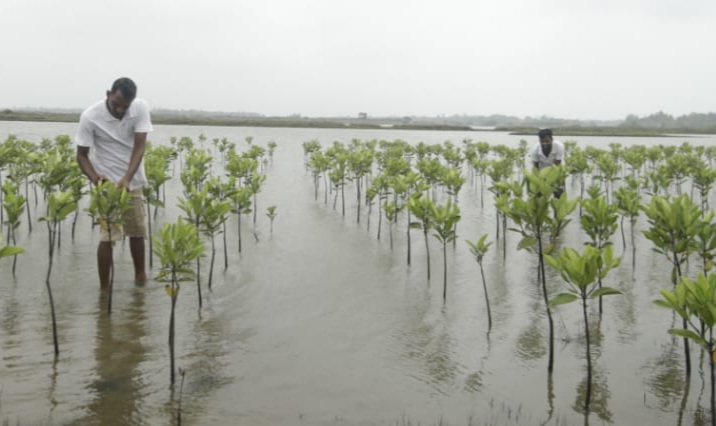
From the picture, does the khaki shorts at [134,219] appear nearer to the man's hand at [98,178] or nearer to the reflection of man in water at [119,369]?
the man's hand at [98,178]

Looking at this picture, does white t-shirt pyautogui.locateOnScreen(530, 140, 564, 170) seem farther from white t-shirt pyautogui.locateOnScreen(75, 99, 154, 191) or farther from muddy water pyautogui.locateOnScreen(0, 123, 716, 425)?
white t-shirt pyautogui.locateOnScreen(75, 99, 154, 191)

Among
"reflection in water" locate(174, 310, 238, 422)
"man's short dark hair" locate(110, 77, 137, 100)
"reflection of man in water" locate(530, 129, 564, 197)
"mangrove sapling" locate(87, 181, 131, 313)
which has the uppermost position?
"man's short dark hair" locate(110, 77, 137, 100)

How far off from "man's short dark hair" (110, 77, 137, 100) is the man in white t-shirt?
0.01 m

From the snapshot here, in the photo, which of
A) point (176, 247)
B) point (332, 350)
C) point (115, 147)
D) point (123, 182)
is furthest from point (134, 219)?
point (332, 350)

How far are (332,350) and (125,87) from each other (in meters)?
3.49

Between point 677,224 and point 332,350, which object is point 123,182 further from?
point 677,224

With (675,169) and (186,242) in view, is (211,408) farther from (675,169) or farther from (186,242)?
(675,169)

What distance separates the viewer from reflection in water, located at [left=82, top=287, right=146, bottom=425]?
3.70 meters

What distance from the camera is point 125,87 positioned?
5.89m

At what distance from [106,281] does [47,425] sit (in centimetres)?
295

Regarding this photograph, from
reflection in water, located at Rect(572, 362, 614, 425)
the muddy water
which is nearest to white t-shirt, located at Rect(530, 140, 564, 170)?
the muddy water

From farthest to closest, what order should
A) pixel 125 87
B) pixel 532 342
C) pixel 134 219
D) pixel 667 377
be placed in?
pixel 134 219 < pixel 125 87 < pixel 532 342 < pixel 667 377

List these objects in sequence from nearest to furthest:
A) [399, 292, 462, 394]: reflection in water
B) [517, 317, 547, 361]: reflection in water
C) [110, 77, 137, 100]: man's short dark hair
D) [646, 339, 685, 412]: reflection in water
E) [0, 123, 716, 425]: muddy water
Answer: [0, 123, 716, 425]: muddy water → [646, 339, 685, 412]: reflection in water → [399, 292, 462, 394]: reflection in water → [517, 317, 547, 361]: reflection in water → [110, 77, 137, 100]: man's short dark hair

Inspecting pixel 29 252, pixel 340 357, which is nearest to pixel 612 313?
pixel 340 357
